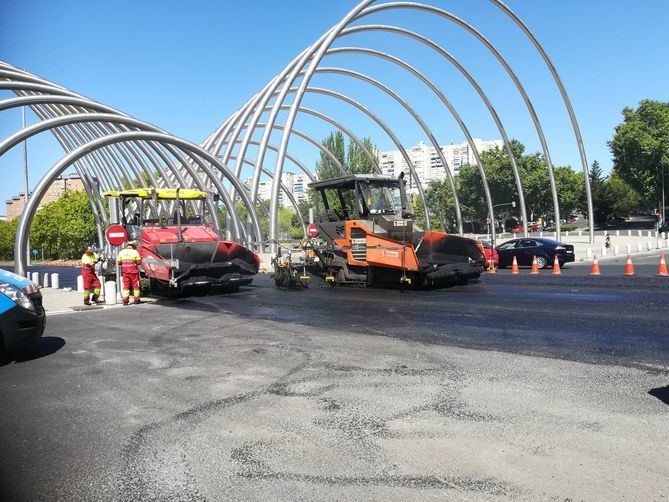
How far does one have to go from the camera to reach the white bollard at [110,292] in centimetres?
1420

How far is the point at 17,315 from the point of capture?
675cm

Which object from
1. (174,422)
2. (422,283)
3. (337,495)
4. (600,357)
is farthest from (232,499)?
(422,283)

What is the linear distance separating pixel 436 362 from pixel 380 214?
9126mm

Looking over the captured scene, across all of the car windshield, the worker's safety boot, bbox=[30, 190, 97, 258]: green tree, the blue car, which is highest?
bbox=[30, 190, 97, 258]: green tree

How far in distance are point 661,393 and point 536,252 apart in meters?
19.1

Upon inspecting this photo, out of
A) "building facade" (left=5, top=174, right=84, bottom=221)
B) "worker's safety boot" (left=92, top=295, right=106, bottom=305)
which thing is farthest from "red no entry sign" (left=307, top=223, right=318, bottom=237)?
"building facade" (left=5, top=174, right=84, bottom=221)

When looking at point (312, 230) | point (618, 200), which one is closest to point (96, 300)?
point (312, 230)

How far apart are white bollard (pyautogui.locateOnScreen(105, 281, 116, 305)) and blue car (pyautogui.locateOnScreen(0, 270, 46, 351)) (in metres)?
7.19

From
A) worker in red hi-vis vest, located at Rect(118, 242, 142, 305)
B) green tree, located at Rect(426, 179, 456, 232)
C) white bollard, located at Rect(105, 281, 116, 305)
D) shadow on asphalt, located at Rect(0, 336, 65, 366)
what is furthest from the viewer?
green tree, located at Rect(426, 179, 456, 232)

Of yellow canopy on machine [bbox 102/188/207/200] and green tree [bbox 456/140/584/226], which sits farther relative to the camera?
green tree [bbox 456/140/584/226]

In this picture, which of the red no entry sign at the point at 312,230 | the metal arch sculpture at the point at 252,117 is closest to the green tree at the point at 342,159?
the metal arch sculpture at the point at 252,117

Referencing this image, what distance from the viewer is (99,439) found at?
4.32 m

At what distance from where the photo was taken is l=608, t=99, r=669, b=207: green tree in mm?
60781

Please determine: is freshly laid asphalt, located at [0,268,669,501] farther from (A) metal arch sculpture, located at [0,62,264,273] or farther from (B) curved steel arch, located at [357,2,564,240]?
(B) curved steel arch, located at [357,2,564,240]
